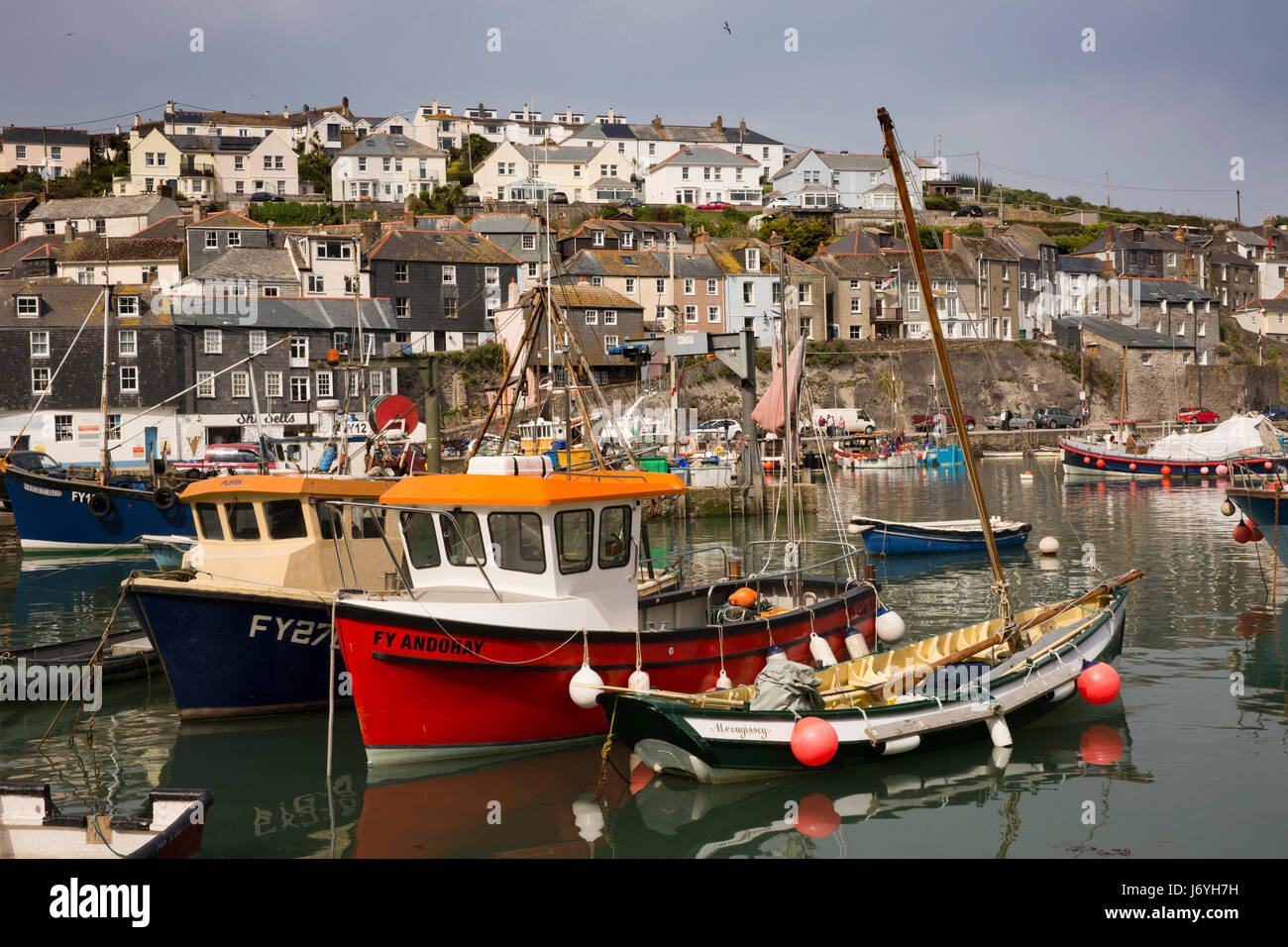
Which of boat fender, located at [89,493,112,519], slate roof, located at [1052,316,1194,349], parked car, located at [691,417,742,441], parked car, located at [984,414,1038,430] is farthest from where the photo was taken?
slate roof, located at [1052,316,1194,349]

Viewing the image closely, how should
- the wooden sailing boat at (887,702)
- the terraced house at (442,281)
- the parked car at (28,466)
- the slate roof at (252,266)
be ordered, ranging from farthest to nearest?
1. the terraced house at (442,281)
2. the slate roof at (252,266)
3. the parked car at (28,466)
4. the wooden sailing boat at (887,702)

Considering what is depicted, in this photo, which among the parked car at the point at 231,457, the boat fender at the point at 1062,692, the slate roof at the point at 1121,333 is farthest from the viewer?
the slate roof at the point at 1121,333

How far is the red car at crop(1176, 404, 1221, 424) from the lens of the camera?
246 feet

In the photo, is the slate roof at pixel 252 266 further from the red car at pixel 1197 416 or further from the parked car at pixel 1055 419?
the red car at pixel 1197 416

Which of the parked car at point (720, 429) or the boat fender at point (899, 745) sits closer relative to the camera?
the boat fender at point (899, 745)

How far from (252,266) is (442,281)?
388 inches

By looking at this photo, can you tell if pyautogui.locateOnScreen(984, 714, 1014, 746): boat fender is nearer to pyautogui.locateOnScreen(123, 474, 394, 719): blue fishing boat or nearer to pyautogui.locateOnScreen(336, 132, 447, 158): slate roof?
pyautogui.locateOnScreen(123, 474, 394, 719): blue fishing boat

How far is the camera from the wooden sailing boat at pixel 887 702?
11.9 m

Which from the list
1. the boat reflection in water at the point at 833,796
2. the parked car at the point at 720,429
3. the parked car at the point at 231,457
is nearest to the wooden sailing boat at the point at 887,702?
the boat reflection in water at the point at 833,796

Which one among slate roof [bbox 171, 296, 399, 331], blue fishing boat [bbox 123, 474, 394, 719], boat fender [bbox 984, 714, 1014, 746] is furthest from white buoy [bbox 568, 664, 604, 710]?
slate roof [bbox 171, 296, 399, 331]

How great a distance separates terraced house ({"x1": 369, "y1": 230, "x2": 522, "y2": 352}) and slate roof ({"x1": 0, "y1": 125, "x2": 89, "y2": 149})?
52882 mm

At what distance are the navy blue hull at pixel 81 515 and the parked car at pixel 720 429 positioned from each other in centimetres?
2938

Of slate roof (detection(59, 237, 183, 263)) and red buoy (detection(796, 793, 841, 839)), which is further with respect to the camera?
slate roof (detection(59, 237, 183, 263))

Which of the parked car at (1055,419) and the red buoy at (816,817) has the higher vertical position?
the parked car at (1055,419)
